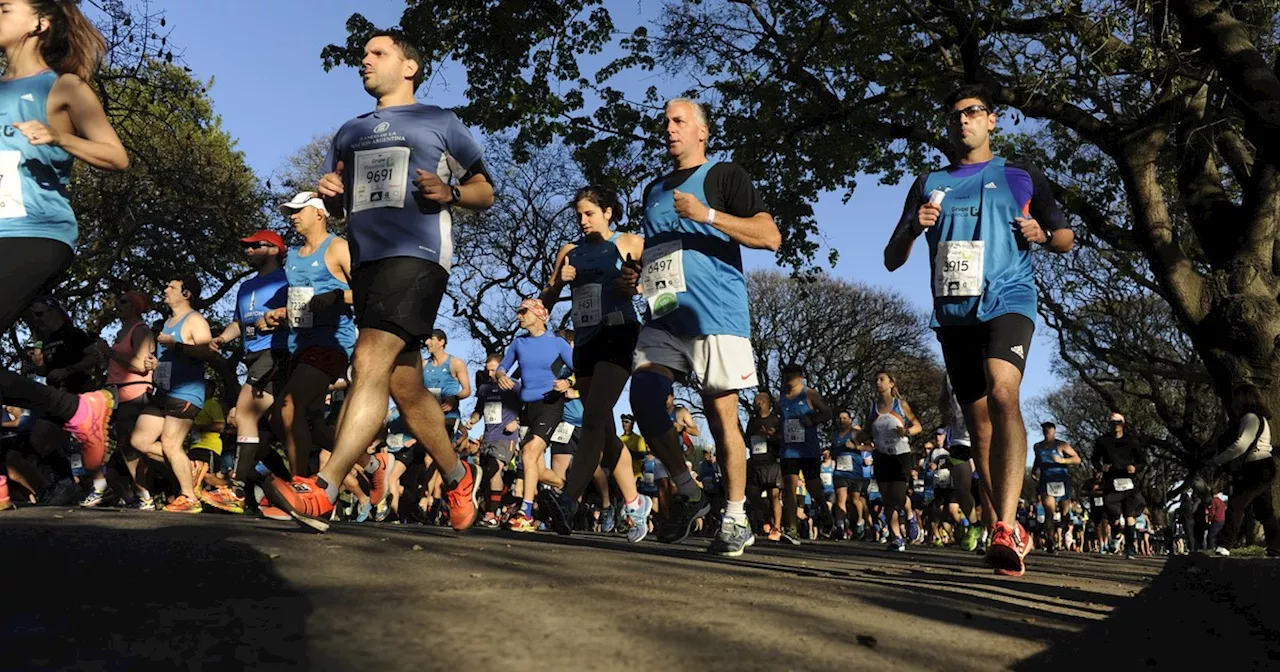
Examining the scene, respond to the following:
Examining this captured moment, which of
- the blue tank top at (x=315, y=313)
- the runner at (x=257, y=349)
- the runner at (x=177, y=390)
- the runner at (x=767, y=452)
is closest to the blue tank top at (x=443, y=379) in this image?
the runner at (x=767, y=452)

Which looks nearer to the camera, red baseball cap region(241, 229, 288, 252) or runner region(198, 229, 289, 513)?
runner region(198, 229, 289, 513)

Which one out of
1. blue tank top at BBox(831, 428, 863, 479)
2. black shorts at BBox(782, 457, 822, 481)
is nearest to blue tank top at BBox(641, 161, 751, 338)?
black shorts at BBox(782, 457, 822, 481)

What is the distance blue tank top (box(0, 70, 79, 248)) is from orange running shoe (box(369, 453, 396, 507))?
30.7 feet

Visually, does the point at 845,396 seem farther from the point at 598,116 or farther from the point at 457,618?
the point at 457,618

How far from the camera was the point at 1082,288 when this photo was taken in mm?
32750

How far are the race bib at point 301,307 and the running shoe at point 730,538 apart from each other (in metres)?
3.17

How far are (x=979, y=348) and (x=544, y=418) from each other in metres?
5.71

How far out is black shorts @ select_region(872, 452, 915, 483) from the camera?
13508 millimetres

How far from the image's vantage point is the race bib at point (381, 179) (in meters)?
5.46

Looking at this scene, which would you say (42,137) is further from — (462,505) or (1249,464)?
(1249,464)

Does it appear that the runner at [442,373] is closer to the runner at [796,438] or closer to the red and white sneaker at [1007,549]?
the runner at [796,438]

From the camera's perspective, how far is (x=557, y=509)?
23.8ft

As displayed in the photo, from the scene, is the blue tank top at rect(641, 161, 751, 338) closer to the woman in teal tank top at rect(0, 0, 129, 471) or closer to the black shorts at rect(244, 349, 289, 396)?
the woman in teal tank top at rect(0, 0, 129, 471)

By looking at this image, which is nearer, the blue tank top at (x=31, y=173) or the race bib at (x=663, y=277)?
the blue tank top at (x=31, y=173)
